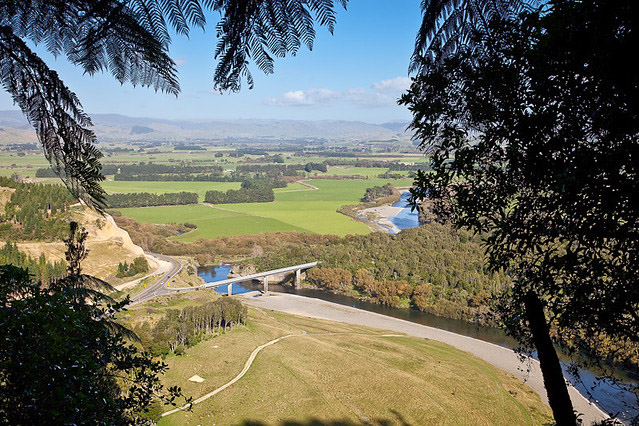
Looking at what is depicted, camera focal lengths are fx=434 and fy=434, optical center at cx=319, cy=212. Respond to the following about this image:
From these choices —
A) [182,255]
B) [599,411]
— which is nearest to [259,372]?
[599,411]

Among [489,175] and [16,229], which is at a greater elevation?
[489,175]

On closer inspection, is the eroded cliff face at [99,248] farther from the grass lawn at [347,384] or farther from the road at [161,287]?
the grass lawn at [347,384]

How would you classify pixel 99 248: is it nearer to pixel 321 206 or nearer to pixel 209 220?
pixel 209 220

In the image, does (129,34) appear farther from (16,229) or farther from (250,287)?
(250,287)

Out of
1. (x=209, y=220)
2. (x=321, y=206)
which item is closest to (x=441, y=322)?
(x=209, y=220)

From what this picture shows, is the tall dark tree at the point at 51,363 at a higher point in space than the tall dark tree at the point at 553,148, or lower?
lower

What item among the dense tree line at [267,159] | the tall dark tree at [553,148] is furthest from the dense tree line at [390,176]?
the tall dark tree at [553,148]
